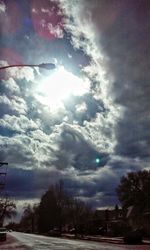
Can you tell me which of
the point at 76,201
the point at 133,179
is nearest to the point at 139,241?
the point at 133,179

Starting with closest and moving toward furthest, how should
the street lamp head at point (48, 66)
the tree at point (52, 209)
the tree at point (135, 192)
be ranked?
the street lamp head at point (48, 66) < the tree at point (135, 192) < the tree at point (52, 209)

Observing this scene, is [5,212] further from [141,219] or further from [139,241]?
[139,241]

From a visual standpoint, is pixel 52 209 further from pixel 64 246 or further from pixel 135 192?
pixel 64 246

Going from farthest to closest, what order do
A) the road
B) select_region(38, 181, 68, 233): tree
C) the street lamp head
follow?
select_region(38, 181, 68, 233): tree
the road
the street lamp head

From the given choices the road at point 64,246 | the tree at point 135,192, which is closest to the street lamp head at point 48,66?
the road at point 64,246

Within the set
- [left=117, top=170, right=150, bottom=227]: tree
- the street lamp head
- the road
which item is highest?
[left=117, top=170, right=150, bottom=227]: tree

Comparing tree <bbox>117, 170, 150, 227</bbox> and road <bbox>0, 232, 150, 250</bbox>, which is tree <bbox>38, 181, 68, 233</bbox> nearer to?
tree <bbox>117, 170, 150, 227</bbox>

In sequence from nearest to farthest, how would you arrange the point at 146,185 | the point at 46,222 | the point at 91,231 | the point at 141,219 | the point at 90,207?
the point at 141,219
the point at 91,231
the point at 146,185
the point at 46,222
the point at 90,207

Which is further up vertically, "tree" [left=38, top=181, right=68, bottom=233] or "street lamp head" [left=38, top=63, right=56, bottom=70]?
"tree" [left=38, top=181, right=68, bottom=233]

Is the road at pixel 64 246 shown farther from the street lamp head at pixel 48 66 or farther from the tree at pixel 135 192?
the tree at pixel 135 192

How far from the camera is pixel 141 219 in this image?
3091 inches

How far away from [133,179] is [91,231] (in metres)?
22.6

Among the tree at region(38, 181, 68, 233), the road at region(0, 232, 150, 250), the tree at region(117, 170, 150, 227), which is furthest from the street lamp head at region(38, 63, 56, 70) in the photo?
the tree at region(38, 181, 68, 233)

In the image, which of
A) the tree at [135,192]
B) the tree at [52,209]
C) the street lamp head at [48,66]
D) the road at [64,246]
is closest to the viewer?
the street lamp head at [48,66]
